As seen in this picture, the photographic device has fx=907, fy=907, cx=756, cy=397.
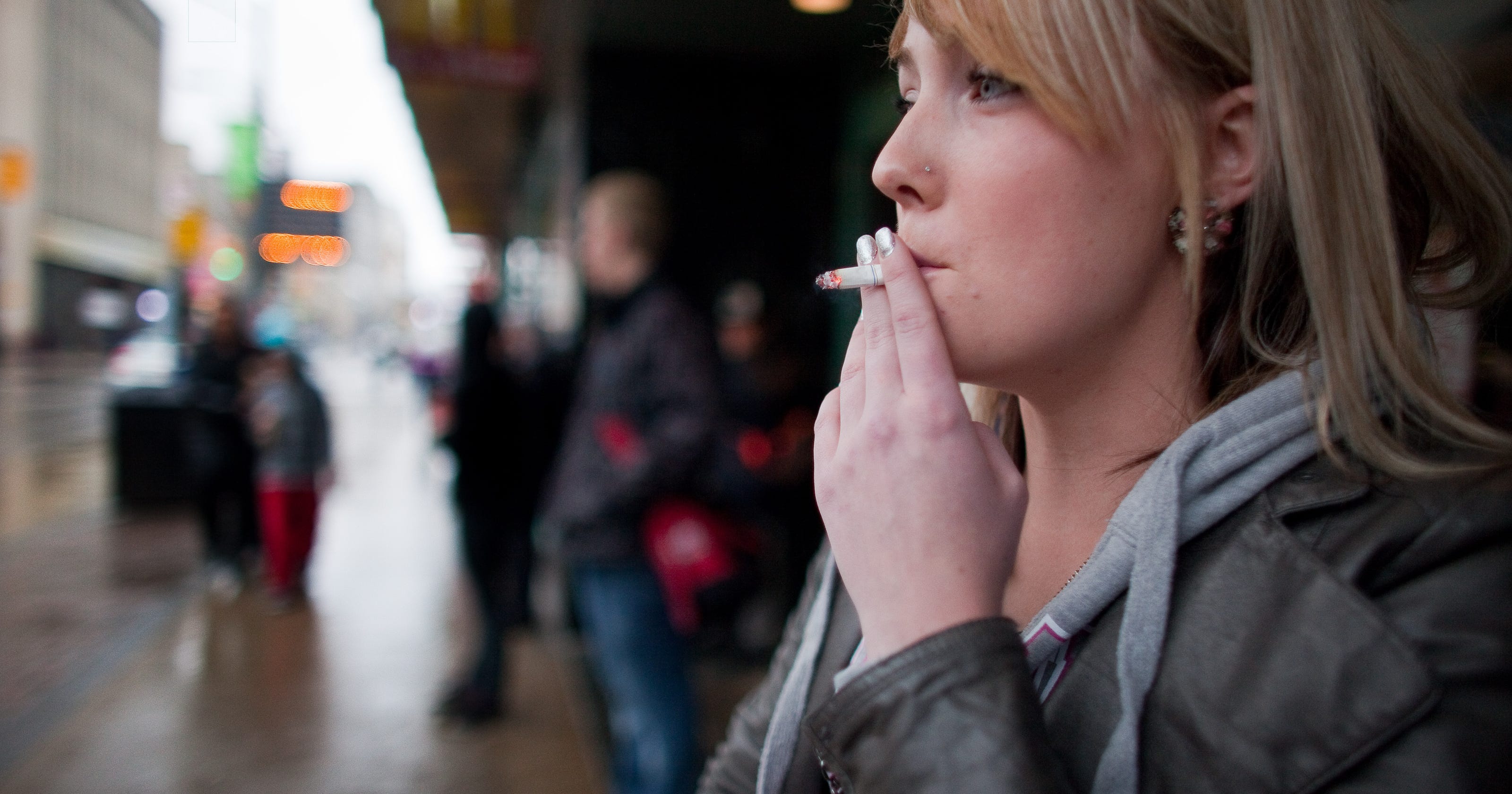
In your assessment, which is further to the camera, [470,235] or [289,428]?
[470,235]

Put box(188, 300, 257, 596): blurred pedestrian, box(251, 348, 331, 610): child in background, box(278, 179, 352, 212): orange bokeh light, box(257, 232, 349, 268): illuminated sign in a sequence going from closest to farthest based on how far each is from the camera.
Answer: box(251, 348, 331, 610): child in background, box(188, 300, 257, 596): blurred pedestrian, box(278, 179, 352, 212): orange bokeh light, box(257, 232, 349, 268): illuminated sign

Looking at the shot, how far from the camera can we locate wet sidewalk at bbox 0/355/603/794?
370cm

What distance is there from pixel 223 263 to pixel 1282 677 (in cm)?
1808

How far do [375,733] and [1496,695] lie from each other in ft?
14.2

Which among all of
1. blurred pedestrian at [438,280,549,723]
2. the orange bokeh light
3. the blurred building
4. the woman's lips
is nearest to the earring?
the woman's lips

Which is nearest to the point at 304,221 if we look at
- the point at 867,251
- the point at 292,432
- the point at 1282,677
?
the point at 292,432

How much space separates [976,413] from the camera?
1349 millimetres

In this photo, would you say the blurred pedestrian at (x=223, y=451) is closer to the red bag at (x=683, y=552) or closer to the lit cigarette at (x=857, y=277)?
the red bag at (x=683, y=552)

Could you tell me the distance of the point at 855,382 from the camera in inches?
37.4

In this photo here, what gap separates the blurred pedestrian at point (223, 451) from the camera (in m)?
6.76

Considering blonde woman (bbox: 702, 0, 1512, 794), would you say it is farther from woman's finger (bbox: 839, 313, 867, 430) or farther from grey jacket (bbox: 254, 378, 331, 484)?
grey jacket (bbox: 254, 378, 331, 484)

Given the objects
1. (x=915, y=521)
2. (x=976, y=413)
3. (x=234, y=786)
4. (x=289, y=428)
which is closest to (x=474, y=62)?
(x=289, y=428)

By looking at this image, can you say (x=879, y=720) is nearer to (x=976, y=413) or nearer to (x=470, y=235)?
(x=976, y=413)

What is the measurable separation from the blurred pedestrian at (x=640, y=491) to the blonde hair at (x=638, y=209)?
14 centimetres
